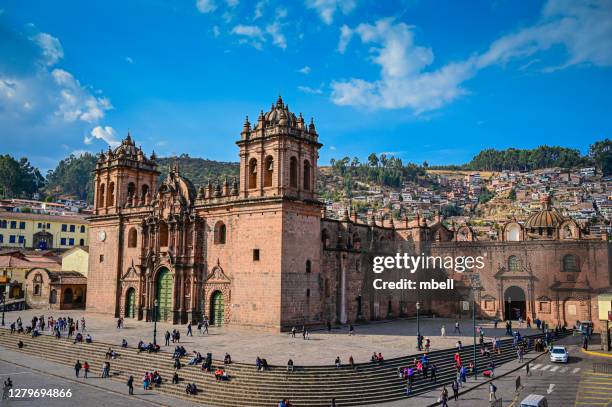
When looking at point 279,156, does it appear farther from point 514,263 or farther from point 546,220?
point 546,220

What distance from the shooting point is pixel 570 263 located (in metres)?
50.4

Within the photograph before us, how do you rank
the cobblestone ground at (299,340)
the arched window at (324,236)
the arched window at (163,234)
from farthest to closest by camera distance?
1. the arched window at (163,234)
2. the arched window at (324,236)
3. the cobblestone ground at (299,340)

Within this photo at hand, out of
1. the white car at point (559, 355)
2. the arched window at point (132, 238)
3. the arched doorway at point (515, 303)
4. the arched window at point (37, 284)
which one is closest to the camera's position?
the white car at point (559, 355)

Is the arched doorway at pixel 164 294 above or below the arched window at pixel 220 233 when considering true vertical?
below

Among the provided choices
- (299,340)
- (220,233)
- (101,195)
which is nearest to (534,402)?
(299,340)

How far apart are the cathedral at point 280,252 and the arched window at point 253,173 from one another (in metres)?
0.09

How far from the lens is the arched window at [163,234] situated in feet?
159

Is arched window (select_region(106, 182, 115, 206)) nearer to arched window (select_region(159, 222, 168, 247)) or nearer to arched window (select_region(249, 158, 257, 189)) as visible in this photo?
arched window (select_region(159, 222, 168, 247))

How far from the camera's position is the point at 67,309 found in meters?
58.4

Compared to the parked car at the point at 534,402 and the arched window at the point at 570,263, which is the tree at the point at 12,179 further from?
the parked car at the point at 534,402

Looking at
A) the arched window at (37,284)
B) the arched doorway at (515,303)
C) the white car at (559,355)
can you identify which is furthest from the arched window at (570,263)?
the arched window at (37,284)

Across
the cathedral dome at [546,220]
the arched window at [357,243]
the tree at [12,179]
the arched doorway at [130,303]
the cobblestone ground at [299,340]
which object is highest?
the tree at [12,179]

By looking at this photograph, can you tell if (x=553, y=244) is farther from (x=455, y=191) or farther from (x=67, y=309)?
(x=455, y=191)

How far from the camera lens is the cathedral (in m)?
40.8
